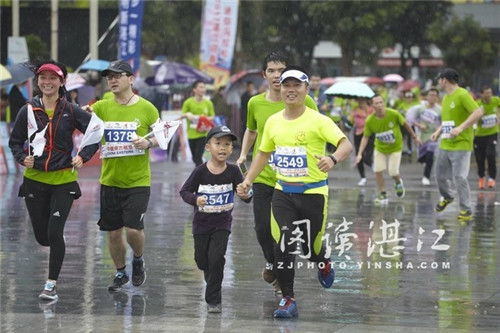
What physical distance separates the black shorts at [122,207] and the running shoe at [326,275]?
63.5 inches

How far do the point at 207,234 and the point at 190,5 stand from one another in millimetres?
41017

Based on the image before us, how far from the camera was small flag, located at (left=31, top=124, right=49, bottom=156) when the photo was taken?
9.16m

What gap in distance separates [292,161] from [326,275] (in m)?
1.13

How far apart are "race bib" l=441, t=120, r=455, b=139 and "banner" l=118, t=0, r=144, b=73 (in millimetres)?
15629

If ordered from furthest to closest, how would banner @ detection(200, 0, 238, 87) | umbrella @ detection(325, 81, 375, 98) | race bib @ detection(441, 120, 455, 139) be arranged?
banner @ detection(200, 0, 238, 87) < umbrella @ detection(325, 81, 375, 98) < race bib @ detection(441, 120, 455, 139)

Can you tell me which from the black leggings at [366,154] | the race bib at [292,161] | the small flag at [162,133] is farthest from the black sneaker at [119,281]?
the black leggings at [366,154]

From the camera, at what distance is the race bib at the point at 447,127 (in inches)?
586

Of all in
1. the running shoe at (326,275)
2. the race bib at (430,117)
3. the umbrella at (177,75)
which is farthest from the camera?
the umbrella at (177,75)

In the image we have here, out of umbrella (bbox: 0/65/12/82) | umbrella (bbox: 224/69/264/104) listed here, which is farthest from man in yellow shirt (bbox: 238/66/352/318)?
umbrella (bbox: 224/69/264/104)

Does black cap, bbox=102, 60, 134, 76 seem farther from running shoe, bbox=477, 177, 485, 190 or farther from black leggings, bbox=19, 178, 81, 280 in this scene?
running shoe, bbox=477, 177, 485, 190

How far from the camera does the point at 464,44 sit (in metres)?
50.4

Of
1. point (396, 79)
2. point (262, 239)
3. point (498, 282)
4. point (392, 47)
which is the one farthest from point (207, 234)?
point (392, 47)

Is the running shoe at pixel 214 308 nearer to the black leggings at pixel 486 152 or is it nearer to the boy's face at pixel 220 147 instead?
the boy's face at pixel 220 147

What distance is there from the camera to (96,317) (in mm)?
8312
